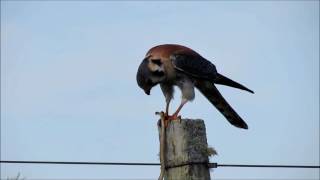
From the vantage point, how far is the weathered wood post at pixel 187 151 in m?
4.07

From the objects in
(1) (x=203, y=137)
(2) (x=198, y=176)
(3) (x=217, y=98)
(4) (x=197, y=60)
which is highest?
(4) (x=197, y=60)

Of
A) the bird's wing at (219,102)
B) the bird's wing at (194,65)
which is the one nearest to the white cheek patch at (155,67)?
the bird's wing at (194,65)

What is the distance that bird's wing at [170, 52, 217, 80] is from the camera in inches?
235

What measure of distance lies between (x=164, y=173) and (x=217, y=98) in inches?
85.0

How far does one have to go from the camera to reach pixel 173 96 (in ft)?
20.5

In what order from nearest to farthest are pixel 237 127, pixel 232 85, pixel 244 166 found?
pixel 244 166 → pixel 237 127 → pixel 232 85

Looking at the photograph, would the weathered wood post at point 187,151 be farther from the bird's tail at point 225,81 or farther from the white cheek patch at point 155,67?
the bird's tail at point 225,81

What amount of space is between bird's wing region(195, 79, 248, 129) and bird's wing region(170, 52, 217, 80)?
0.33 ft

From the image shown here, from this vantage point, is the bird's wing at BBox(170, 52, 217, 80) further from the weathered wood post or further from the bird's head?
the weathered wood post

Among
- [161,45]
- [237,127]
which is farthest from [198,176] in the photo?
[161,45]

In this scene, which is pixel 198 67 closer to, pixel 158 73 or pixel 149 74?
pixel 158 73

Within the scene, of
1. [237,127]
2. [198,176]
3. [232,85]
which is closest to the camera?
[198,176]

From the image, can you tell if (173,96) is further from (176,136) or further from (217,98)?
(176,136)

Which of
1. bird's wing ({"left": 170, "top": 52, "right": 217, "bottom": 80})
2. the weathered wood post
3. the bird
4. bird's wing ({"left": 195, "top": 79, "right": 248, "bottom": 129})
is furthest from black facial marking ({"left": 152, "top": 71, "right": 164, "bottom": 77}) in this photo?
the weathered wood post
